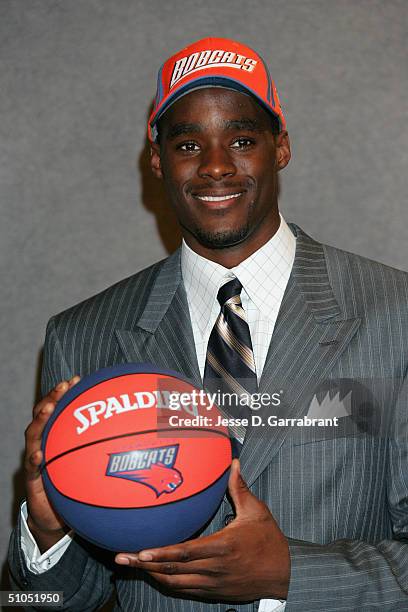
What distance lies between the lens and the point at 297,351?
1538 millimetres

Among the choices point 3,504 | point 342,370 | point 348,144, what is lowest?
point 3,504

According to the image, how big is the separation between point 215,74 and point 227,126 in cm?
10

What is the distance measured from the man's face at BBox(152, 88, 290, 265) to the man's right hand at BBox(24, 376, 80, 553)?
18.2 inches

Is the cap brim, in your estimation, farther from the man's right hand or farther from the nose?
the man's right hand

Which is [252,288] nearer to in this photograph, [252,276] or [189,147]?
[252,276]

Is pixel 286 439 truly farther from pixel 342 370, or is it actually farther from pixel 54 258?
pixel 54 258

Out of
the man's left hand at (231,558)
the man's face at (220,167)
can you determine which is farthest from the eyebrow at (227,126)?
the man's left hand at (231,558)

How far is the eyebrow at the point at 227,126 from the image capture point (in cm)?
160

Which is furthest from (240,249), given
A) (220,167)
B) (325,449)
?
(325,449)

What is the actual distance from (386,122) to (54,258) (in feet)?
3.51

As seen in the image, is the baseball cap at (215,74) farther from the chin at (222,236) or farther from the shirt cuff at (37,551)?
the shirt cuff at (37,551)

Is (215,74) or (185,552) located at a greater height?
(215,74)

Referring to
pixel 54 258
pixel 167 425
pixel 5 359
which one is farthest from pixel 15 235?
pixel 167 425

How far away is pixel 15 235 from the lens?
244cm
